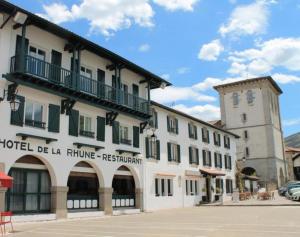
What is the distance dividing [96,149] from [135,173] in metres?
4.98

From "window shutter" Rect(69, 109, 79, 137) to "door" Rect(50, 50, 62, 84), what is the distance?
224 cm

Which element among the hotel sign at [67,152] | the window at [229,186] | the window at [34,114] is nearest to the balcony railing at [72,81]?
the window at [34,114]

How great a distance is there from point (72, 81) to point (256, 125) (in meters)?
49.6

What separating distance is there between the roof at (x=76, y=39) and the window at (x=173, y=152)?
6.52 meters

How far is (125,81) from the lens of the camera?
2781 centimetres

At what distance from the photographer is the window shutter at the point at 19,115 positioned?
18.9 m

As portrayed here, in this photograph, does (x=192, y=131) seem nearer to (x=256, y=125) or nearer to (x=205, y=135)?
(x=205, y=135)

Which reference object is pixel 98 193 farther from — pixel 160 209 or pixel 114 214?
pixel 160 209

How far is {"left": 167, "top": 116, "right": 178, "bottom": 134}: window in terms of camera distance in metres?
33.7

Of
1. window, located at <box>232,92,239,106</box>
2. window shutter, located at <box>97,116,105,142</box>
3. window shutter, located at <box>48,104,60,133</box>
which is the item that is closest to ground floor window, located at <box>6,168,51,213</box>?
window shutter, located at <box>48,104,60,133</box>

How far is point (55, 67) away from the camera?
69.4ft

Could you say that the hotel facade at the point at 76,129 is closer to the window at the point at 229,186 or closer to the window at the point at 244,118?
the window at the point at 229,186

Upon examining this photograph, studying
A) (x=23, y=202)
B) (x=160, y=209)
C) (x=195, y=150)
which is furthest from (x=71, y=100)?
(x=195, y=150)

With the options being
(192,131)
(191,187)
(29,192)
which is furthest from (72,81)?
(191,187)
